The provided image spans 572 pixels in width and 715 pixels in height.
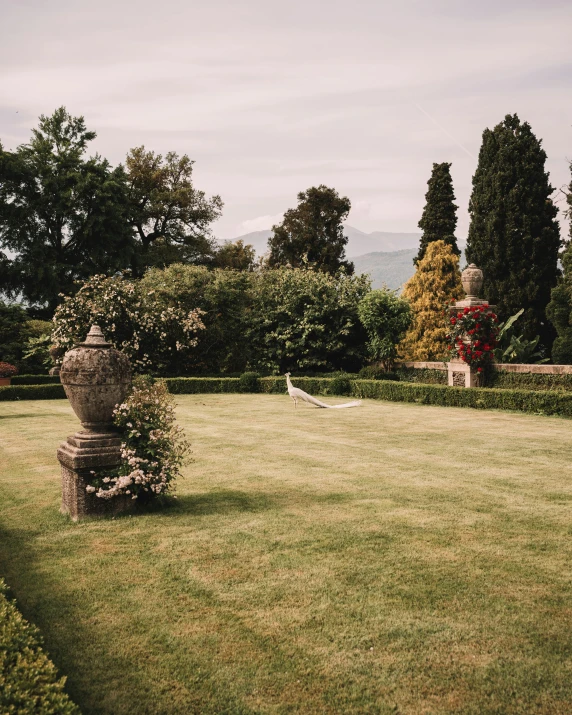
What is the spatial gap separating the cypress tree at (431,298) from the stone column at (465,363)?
10591 mm

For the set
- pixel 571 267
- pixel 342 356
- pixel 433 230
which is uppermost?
pixel 433 230

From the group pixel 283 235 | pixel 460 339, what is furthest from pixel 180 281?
pixel 283 235

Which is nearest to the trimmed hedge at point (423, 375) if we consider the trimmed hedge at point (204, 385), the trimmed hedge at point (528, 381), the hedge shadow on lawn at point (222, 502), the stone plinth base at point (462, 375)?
the stone plinth base at point (462, 375)

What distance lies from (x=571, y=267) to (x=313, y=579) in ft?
70.5

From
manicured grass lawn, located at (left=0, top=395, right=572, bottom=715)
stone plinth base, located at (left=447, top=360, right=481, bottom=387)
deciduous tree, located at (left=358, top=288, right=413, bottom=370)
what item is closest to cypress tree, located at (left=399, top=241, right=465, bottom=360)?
deciduous tree, located at (left=358, top=288, right=413, bottom=370)

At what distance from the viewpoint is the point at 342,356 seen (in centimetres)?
2692

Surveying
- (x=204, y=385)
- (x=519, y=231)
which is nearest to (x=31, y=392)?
(x=204, y=385)

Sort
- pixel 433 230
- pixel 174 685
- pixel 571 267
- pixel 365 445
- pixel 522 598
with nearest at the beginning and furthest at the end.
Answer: pixel 174 685 → pixel 522 598 → pixel 365 445 → pixel 571 267 → pixel 433 230

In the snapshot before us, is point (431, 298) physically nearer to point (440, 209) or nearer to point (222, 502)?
point (440, 209)

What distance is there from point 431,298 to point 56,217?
22.2 metres

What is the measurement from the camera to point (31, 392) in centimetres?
2289

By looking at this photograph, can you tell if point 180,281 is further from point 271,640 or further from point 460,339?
point 271,640

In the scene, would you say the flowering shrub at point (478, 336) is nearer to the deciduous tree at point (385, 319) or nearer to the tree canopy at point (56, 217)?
the deciduous tree at point (385, 319)

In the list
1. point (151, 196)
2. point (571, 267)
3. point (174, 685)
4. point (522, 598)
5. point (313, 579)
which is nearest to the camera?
point (174, 685)
